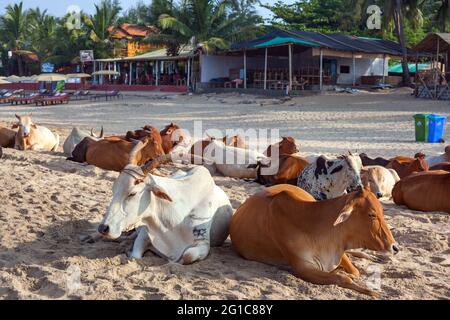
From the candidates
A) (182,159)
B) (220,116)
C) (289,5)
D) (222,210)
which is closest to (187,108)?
(220,116)

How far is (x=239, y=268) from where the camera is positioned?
5.09m

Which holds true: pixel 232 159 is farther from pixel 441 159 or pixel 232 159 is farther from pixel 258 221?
pixel 258 221

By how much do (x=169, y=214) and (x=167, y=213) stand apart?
2 centimetres

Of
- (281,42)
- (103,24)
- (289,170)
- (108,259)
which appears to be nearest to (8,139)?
(289,170)

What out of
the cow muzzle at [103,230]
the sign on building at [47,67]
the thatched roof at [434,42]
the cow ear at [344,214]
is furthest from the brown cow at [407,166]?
the sign on building at [47,67]

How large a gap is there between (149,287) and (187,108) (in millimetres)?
24707

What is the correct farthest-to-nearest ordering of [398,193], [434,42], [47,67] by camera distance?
1. [47,67]
2. [434,42]
3. [398,193]

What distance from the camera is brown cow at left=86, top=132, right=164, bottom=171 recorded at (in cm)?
992

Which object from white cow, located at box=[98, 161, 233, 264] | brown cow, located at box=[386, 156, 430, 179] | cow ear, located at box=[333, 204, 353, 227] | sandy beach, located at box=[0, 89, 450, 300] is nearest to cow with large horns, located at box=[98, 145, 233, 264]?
white cow, located at box=[98, 161, 233, 264]

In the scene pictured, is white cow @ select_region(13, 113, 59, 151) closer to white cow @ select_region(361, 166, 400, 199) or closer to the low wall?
white cow @ select_region(361, 166, 400, 199)

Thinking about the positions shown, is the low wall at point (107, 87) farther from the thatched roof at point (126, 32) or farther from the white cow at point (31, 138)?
the white cow at point (31, 138)

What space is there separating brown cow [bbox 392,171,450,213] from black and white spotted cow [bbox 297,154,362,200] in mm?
1224

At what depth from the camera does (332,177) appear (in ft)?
22.8
